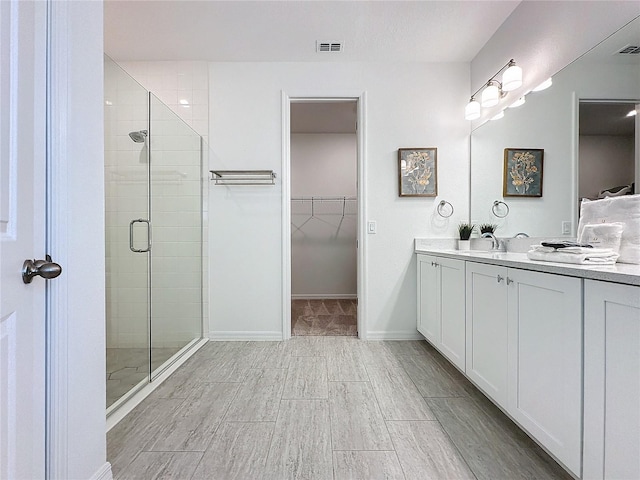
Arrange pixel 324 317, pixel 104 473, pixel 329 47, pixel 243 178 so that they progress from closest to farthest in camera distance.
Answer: pixel 104 473 < pixel 329 47 < pixel 243 178 < pixel 324 317

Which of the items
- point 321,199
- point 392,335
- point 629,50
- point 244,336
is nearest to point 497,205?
point 629,50

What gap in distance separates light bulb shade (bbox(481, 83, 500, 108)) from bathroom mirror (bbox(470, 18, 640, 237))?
0.55ft

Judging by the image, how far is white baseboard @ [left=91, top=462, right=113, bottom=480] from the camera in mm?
1218

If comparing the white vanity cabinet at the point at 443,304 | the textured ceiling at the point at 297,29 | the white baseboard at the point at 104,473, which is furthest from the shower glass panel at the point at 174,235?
the white vanity cabinet at the point at 443,304

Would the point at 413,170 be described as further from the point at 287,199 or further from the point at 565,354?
the point at 565,354

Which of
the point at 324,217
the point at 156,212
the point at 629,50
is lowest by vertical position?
the point at 156,212

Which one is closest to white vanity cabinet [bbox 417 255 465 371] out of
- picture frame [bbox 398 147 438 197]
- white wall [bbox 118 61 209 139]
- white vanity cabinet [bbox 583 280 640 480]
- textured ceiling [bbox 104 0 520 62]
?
picture frame [bbox 398 147 438 197]

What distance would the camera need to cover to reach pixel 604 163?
1.68m

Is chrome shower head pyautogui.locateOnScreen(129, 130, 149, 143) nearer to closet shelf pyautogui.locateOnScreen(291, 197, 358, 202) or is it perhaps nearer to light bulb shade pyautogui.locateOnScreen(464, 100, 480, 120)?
light bulb shade pyautogui.locateOnScreen(464, 100, 480, 120)

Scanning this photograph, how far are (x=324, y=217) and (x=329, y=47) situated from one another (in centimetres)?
279

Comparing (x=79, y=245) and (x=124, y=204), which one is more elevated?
(x=124, y=204)

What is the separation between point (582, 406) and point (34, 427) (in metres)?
1.63

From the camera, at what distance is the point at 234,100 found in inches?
123

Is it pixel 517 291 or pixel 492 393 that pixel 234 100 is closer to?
pixel 517 291
